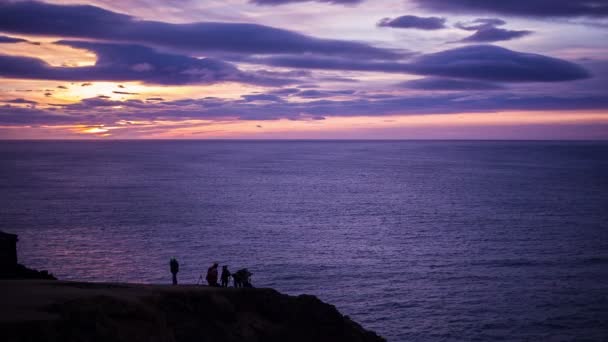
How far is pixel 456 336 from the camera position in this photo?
38.5 m

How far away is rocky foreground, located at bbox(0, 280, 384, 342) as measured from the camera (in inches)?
744

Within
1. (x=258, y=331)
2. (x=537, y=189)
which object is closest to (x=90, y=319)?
(x=258, y=331)

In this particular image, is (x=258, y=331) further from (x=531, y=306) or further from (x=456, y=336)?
(x=531, y=306)

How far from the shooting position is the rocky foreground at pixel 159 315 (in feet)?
62.0

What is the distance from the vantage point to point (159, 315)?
2222 cm

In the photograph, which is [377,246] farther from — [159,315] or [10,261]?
[159,315]

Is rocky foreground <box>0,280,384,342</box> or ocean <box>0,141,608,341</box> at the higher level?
rocky foreground <box>0,280,384,342</box>

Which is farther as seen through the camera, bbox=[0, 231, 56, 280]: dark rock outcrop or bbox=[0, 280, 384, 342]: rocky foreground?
bbox=[0, 231, 56, 280]: dark rock outcrop

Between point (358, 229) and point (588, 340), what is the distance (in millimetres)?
41512

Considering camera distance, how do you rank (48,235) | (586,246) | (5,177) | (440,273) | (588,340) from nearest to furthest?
(588,340), (440,273), (586,246), (48,235), (5,177)

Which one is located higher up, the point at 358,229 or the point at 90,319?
the point at 90,319

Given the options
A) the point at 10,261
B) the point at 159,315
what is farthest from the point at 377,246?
the point at 159,315

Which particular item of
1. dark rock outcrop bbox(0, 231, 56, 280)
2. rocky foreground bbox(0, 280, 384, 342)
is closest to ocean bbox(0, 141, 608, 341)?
rocky foreground bbox(0, 280, 384, 342)

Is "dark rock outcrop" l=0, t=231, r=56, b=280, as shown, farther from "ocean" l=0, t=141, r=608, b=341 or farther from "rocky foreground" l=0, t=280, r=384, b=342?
"ocean" l=0, t=141, r=608, b=341
